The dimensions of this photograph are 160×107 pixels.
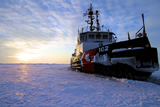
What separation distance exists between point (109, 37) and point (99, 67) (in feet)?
17.1

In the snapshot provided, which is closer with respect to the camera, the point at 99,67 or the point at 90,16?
the point at 99,67

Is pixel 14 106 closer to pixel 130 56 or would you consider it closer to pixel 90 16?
pixel 130 56

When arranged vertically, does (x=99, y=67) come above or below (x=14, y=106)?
above

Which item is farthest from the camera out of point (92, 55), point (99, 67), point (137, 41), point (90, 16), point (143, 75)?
point (90, 16)

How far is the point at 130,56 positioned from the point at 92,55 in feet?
8.74

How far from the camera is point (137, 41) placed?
4.95 m

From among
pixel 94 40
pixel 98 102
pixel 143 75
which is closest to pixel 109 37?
pixel 94 40

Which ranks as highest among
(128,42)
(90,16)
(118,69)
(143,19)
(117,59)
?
(90,16)

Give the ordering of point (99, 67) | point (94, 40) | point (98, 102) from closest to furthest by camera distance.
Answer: point (98, 102)
point (99, 67)
point (94, 40)

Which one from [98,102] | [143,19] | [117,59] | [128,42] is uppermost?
[143,19]

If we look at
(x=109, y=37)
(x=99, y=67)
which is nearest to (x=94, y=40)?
(x=109, y=37)

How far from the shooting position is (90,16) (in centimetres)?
1348

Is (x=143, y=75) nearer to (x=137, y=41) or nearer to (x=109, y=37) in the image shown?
(x=137, y=41)

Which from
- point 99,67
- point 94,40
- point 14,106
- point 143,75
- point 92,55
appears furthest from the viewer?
Result: point 94,40
